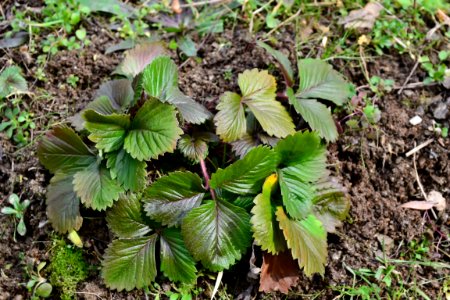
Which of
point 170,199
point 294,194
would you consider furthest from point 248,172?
point 170,199

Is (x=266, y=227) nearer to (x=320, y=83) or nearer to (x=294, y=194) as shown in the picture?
(x=294, y=194)

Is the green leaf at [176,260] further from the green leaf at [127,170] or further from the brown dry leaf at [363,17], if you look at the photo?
the brown dry leaf at [363,17]

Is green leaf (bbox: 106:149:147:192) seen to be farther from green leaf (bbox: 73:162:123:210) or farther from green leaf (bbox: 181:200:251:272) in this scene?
green leaf (bbox: 181:200:251:272)

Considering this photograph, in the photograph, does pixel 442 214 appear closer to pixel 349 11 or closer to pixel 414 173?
pixel 414 173

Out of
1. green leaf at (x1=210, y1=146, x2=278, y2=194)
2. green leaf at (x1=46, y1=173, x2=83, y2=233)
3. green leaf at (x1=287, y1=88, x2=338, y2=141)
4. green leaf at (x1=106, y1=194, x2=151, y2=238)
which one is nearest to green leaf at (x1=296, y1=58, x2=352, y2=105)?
green leaf at (x1=287, y1=88, x2=338, y2=141)

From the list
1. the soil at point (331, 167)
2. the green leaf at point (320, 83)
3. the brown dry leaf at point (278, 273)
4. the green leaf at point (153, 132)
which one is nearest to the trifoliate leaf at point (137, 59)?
the soil at point (331, 167)

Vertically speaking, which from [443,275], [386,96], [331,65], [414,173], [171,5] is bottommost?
[443,275]

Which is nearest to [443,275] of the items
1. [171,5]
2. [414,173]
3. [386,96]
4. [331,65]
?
[414,173]
